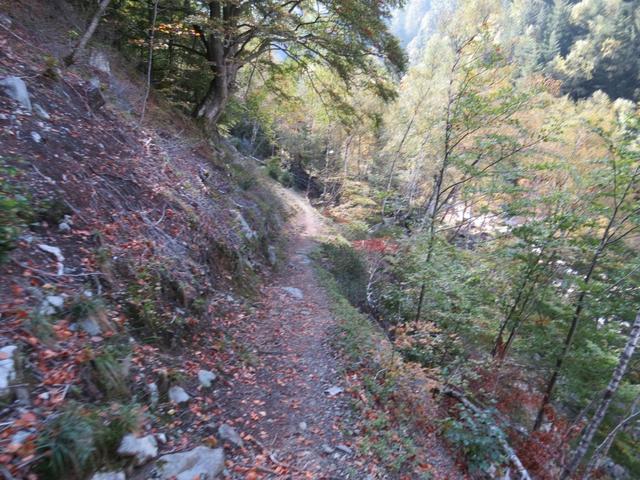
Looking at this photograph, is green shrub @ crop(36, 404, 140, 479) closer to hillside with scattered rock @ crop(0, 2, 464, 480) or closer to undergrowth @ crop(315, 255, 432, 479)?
hillside with scattered rock @ crop(0, 2, 464, 480)

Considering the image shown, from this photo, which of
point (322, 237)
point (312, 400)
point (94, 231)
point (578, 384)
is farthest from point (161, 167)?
point (578, 384)

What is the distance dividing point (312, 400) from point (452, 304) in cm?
587

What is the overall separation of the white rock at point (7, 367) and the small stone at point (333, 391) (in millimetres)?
4139

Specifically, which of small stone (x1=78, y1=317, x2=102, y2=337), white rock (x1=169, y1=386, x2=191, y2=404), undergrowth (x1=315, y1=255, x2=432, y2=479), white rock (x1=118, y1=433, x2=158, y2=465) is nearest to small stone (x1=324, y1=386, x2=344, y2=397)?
undergrowth (x1=315, y1=255, x2=432, y2=479)

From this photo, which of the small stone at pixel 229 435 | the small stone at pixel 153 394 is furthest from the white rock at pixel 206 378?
the small stone at pixel 153 394

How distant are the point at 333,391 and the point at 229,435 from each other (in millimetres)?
2143

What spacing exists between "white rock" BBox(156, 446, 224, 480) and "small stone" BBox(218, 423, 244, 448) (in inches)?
9.4

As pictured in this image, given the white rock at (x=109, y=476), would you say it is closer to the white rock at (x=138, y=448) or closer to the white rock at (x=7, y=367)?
the white rock at (x=138, y=448)

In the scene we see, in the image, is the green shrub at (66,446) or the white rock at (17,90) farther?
the white rock at (17,90)

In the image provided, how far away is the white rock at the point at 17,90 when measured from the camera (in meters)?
4.42

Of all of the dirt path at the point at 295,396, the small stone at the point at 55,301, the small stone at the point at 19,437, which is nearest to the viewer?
the small stone at the point at 19,437

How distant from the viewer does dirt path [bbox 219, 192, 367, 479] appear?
4.20 m

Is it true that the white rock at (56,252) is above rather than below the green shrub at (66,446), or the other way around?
above

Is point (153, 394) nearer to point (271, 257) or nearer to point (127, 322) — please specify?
point (127, 322)
